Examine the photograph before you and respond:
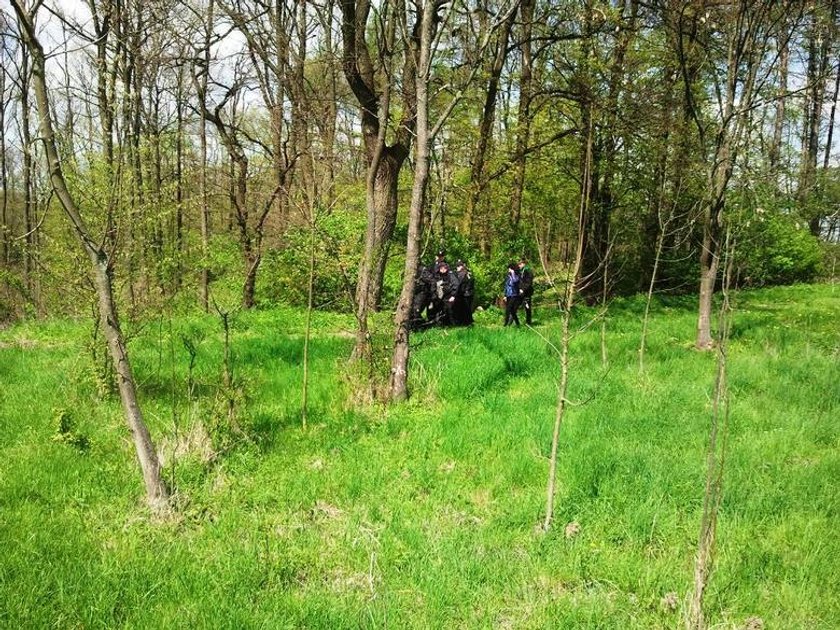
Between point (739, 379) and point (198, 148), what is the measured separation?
64.5 feet

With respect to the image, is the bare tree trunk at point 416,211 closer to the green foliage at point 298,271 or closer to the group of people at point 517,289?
the group of people at point 517,289

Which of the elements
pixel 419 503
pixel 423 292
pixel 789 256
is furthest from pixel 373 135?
pixel 789 256

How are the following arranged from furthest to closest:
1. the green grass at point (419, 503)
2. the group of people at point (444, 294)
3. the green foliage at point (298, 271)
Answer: the green foliage at point (298, 271), the group of people at point (444, 294), the green grass at point (419, 503)

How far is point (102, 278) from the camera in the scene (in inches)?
148

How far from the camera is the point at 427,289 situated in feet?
39.0

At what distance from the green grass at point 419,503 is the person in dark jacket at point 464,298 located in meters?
4.60

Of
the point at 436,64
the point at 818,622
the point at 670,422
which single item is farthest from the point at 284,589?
the point at 436,64

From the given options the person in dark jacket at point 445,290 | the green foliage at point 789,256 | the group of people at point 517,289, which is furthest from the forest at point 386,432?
the green foliage at point 789,256

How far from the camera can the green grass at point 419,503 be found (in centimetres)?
312

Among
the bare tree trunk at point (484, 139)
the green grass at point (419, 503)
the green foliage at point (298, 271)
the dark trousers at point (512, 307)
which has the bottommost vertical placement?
the green grass at point (419, 503)

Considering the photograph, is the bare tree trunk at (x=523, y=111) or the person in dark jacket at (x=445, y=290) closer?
the person in dark jacket at (x=445, y=290)

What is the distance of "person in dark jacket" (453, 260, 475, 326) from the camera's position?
40.0 feet

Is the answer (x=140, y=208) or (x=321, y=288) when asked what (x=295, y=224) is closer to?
(x=321, y=288)

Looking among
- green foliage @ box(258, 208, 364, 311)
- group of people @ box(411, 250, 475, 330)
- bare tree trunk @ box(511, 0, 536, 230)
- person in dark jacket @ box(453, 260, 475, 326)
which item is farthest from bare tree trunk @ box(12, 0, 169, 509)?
bare tree trunk @ box(511, 0, 536, 230)
